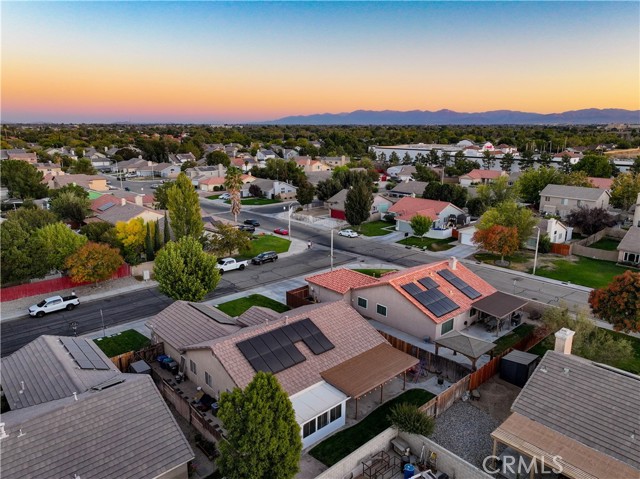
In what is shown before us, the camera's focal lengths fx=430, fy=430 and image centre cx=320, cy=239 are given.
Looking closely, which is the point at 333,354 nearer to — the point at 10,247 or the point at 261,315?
the point at 261,315

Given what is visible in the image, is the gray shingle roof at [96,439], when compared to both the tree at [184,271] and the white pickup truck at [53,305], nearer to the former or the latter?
the tree at [184,271]

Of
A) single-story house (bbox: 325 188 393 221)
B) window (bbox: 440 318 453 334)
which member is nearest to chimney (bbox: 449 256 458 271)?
window (bbox: 440 318 453 334)

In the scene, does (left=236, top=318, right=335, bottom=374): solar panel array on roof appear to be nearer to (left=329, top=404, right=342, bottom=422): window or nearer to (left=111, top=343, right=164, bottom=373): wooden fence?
(left=329, top=404, right=342, bottom=422): window

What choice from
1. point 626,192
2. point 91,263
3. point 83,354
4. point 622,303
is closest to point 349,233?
point 91,263

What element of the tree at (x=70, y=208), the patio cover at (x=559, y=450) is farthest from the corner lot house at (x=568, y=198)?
the tree at (x=70, y=208)

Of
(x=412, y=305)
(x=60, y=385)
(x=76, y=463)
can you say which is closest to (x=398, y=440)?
(x=412, y=305)
